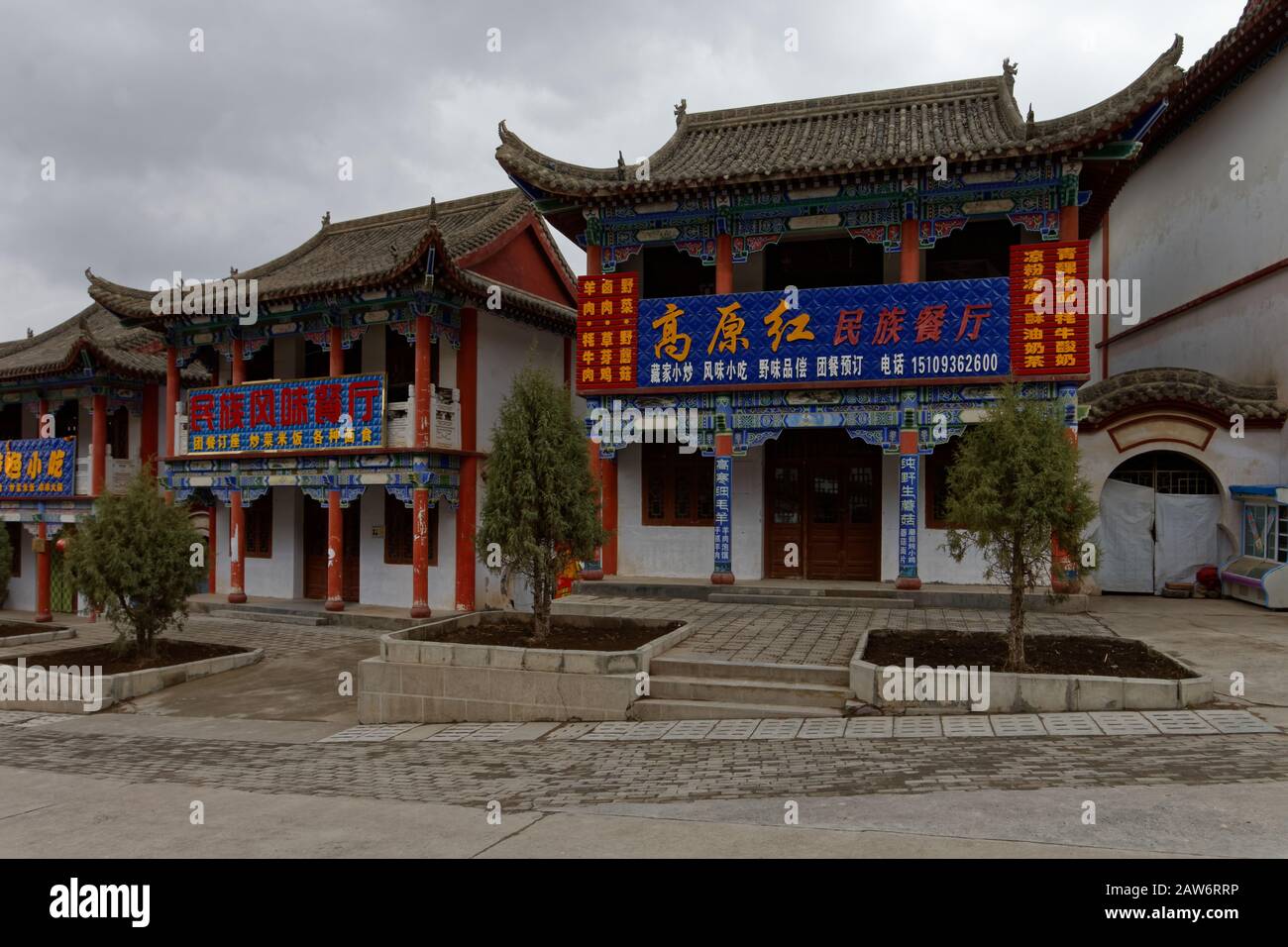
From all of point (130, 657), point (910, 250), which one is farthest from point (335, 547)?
point (910, 250)

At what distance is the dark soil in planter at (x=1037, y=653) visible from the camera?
8.64 meters

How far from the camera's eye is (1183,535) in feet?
50.8

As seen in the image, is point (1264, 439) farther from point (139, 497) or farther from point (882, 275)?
point (139, 497)

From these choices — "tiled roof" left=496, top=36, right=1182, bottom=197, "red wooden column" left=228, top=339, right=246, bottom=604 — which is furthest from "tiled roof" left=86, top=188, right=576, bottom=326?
"tiled roof" left=496, top=36, right=1182, bottom=197

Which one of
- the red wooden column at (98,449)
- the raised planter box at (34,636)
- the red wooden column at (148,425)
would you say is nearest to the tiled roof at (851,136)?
the raised planter box at (34,636)

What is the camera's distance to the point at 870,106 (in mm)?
17188

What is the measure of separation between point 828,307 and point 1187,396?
241 inches

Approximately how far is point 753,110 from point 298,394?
10.7m

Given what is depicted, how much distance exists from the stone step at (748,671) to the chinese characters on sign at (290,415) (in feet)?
31.6

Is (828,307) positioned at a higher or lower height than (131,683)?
higher

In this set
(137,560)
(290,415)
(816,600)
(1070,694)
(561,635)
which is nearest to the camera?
(1070,694)

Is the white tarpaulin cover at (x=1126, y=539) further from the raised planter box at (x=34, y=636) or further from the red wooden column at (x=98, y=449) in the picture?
the red wooden column at (x=98, y=449)

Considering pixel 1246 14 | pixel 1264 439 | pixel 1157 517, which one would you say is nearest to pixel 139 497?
pixel 1157 517

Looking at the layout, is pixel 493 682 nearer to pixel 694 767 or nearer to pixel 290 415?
pixel 694 767
